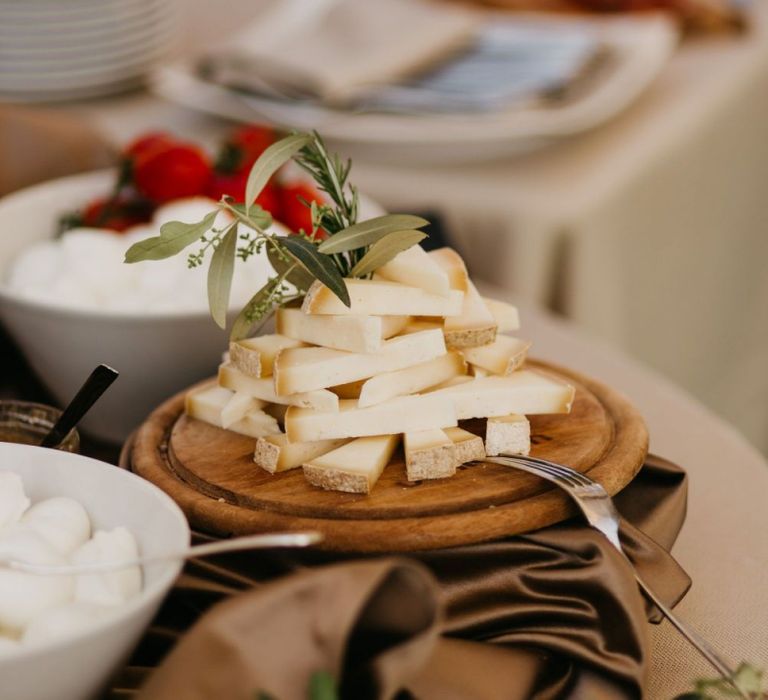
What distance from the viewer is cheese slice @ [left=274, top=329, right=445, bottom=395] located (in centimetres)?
63

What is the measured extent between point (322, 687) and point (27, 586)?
0.14m

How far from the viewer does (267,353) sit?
2.15 ft

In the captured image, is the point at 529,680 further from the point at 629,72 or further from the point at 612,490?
the point at 629,72

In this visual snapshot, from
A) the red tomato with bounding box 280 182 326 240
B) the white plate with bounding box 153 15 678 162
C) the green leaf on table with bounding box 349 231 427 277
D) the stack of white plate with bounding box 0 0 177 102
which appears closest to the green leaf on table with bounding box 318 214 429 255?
the green leaf on table with bounding box 349 231 427 277

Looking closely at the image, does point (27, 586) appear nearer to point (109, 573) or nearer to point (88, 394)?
point (109, 573)

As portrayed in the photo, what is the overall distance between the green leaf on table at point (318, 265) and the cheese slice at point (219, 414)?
11cm

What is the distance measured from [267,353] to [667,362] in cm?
116

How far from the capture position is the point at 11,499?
1.88ft

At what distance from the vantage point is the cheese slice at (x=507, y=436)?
65cm

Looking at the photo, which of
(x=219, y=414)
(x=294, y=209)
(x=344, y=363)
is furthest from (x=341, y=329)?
(x=294, y=209)

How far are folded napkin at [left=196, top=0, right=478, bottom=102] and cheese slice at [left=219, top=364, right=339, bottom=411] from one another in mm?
913

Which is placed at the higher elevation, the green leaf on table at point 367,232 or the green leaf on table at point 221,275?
the green leaf on table at point 367,232

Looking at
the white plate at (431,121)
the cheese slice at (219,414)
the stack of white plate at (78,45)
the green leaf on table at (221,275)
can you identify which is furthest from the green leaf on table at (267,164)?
the stack of white plate at (78,45)

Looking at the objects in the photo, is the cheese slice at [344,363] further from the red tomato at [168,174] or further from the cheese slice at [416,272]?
the red tomato at [168,174]
